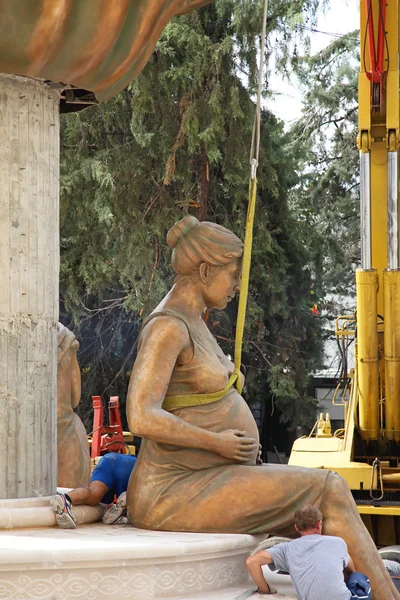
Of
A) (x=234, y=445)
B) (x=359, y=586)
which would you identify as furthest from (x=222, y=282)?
(x=359, y=586)

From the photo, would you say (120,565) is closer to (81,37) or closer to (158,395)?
(158,395)

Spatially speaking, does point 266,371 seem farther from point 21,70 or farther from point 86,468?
point 21,70

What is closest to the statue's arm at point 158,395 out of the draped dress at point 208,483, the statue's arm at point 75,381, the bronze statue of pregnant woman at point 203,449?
the bronze statue of pregnant woman at point 203,449

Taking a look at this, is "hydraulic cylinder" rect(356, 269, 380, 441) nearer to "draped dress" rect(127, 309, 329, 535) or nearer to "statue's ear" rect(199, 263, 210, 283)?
"statue's ear" rect(199, 263, 210, 283)

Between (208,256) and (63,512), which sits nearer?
(63,512)

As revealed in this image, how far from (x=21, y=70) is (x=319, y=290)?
19.1m

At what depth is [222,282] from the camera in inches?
219

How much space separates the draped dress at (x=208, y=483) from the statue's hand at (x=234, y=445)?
44 millimetres

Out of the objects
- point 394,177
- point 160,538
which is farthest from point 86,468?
point 394,177

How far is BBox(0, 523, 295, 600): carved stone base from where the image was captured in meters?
4.45

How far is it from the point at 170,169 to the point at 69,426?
9.87 meters

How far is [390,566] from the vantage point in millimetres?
6285

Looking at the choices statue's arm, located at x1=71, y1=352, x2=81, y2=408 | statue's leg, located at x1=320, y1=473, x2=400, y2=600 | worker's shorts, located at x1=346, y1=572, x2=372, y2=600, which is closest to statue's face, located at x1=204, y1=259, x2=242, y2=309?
statue's leg, located at x1=320, y1=473, x2=400, y2=600

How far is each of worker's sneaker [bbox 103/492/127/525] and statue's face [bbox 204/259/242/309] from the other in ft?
3.32
